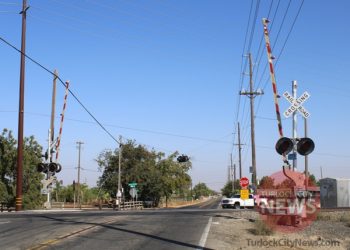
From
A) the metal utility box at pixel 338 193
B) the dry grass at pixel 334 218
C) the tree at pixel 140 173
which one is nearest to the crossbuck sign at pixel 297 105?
the dry grass at pixel 334 218

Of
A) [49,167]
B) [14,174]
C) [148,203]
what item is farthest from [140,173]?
[49,167]

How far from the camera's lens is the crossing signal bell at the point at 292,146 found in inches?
593

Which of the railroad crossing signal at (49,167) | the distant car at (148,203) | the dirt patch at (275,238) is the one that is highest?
the railroad crossing signal at (49,167)

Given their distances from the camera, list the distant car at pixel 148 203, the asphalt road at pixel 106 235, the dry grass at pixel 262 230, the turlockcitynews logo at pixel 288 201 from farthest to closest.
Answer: the distant car at pixel 148 203 < the dry grass at pixel 262 230 < the turlockcitynews logo at pixel 288 201 < the asphalt road at pixel 106 235

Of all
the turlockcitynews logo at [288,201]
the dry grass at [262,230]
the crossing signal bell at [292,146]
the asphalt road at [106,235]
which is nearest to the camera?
the asphalt road at [106,235]

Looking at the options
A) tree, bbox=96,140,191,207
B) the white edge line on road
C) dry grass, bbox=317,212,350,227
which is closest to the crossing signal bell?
the white edge line on road

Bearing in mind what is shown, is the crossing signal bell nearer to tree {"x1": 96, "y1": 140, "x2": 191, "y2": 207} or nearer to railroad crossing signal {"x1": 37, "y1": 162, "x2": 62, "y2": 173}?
railroad crossing signal {"x1": 37, "y1": 162, "x2": 62, "y2": 173}

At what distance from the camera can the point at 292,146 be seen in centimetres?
1516

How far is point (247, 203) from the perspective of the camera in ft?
180

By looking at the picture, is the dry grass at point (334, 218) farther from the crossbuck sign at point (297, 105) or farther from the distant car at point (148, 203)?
the distant car at point (148, 203)

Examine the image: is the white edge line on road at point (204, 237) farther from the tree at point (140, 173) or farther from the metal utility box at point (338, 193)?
the tree at point (140, 173)

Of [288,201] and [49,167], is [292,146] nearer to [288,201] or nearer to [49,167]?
[288,201]

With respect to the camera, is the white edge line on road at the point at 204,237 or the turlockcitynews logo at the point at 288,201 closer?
the white edge line on road at the point at 204,237

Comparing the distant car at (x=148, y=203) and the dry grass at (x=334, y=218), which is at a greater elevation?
the dry grass at (x=334, y=218)
